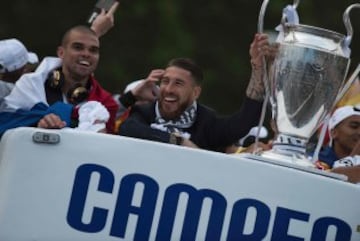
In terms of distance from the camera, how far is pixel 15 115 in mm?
9086

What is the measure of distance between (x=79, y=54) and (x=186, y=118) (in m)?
0.75

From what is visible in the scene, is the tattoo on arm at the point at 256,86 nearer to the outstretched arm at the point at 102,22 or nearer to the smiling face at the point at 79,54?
the smiling face at the point at 79,54

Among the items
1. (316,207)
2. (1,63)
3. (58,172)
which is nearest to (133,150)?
(58,172)

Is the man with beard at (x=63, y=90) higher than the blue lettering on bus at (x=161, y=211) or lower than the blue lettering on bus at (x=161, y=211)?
higher

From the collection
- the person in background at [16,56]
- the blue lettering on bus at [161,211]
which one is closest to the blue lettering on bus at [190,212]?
the blue lettering on bus at [161,211]

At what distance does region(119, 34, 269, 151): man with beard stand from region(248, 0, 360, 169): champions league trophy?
3.43ft

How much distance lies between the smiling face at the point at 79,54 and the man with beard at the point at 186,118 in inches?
14.8

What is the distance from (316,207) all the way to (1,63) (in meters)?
3.23

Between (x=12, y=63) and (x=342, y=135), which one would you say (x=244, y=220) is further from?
(x=12, y=63)

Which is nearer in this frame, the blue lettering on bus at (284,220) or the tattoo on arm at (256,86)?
the blue lettering on bus at (284,220)

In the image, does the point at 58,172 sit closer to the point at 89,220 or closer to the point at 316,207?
the point at 89,220

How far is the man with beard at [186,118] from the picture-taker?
9234mm

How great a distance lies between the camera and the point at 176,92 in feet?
32.2

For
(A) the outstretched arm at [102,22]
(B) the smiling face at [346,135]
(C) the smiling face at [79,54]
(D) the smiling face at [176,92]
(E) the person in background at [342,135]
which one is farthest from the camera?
(A) the outstretched arm at [102,22]
